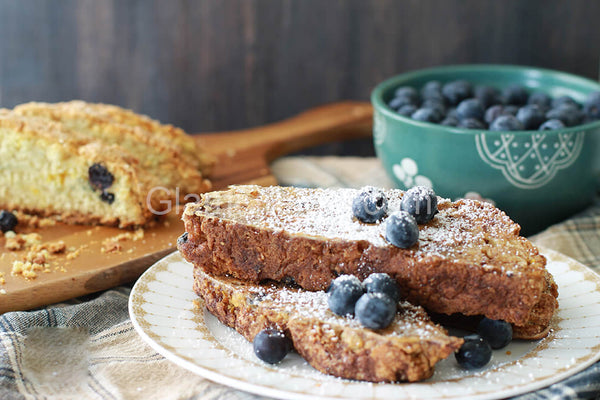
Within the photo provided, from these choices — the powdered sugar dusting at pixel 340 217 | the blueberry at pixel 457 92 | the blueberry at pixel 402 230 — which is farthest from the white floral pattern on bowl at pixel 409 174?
the blueberry at pixel 402 230

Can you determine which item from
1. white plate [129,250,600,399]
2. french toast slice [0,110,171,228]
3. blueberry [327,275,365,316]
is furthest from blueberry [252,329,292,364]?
french toast slice [0,110,171,228]

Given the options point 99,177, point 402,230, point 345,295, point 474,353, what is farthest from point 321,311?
point 99,177

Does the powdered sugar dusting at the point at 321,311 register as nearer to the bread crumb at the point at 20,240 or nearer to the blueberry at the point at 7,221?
the bread crumb at the point at 20,240

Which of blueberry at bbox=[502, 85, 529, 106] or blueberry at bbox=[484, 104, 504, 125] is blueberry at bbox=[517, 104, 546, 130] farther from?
blueberry at bbox=[502, 85, 529, 106]

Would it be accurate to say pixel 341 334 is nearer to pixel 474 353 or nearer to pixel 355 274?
pixel 355 274

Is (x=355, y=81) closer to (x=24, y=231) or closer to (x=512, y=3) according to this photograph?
(x=512, y=3)
